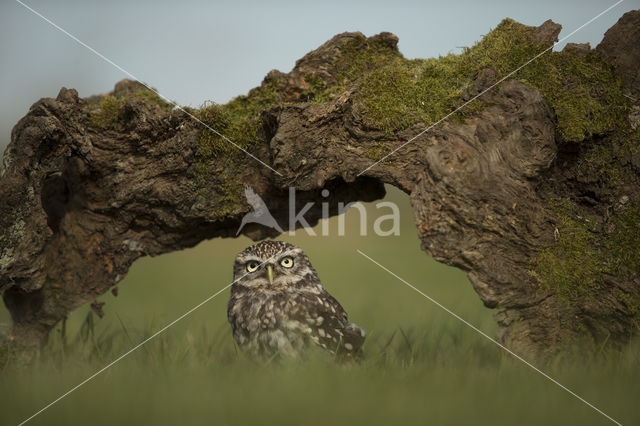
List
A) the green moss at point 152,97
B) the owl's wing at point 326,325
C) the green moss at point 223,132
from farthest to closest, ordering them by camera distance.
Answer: the green moss at point 152,97
the green moss at point 223,132
the owl's wing at point 326,325

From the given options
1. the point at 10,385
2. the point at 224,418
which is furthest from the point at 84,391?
the point at 224,418

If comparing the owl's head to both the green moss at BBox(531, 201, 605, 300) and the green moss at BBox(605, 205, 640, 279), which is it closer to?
the green moss at BBox(531, 201, 605, 300)

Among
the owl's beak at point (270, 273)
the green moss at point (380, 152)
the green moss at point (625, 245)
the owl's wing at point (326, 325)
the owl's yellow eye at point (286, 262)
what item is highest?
the green moss at point (380, 152)

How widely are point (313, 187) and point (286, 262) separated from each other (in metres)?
0.72

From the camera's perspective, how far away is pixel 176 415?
306cm

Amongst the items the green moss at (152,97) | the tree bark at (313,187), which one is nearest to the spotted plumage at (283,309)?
the tree bark at (313,187)

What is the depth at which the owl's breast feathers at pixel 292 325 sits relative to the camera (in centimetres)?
429

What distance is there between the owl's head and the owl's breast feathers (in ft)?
0.30

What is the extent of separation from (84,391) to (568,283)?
12.1 ft

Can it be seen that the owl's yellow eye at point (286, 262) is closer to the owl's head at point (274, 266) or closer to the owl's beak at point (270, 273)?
the owl's head at point (274, 266)

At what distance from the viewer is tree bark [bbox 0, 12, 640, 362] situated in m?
4.05

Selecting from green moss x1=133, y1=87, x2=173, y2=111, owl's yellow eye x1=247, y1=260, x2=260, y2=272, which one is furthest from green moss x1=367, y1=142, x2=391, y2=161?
green moss x1=133, y1=87, x2=173, y2=111

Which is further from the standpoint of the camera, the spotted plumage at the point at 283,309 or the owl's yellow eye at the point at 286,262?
the owl's yellow eye at the point at 286,262

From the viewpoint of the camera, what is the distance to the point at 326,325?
441cm
